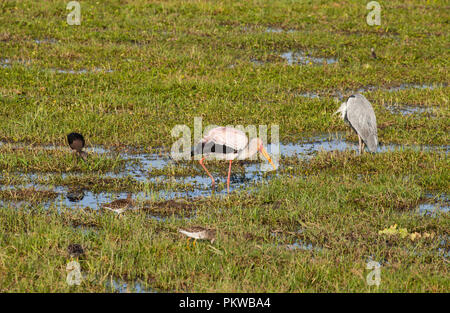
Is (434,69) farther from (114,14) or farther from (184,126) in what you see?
(114,14)

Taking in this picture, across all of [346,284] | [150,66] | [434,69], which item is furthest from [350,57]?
[346,284]

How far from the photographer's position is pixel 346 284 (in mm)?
5676

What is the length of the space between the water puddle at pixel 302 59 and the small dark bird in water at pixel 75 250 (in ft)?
31.4

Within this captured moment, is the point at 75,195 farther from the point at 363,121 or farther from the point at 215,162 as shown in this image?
the point at 363,121

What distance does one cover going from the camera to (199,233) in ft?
21.1

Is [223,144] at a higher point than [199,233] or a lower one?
higher

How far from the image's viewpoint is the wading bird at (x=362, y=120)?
9977 mm

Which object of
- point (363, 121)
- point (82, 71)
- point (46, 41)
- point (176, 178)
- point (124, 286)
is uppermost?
point (46, 41)

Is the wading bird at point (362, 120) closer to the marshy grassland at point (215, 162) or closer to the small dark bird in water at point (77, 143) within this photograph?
the marshy grassland at point (215, 162)

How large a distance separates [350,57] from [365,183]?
25.0ft

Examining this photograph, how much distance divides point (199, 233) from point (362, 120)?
450 centimetres

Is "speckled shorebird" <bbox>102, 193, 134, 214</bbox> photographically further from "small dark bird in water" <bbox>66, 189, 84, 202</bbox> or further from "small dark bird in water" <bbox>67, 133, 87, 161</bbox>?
"small dark bird in water" <bbox>67, 133, 87, 161</bbox>

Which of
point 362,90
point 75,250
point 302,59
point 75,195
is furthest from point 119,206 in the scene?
point 302,59

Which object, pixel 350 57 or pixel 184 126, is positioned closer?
pixel 184 126
